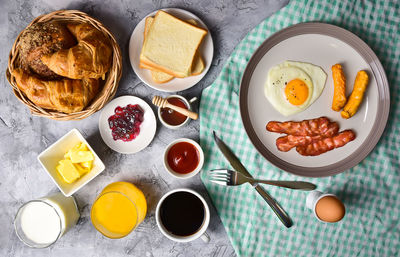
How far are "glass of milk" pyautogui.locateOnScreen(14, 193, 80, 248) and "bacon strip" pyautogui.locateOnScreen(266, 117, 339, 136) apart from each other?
1064 millimetres

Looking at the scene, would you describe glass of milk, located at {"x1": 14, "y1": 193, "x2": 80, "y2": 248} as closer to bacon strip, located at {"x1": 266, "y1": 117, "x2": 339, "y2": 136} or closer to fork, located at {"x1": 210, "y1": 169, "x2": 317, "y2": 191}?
fork, located at {"x1": 210, "y1": 169, "x2": 317, "y2": 191}

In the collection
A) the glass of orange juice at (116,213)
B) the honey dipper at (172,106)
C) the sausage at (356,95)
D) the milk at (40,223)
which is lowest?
the milk at (40,223)

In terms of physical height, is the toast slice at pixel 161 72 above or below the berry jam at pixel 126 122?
above

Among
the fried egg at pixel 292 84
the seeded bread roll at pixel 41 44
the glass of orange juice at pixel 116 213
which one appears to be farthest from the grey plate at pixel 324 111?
the seeded bread roll at pixel 41 44

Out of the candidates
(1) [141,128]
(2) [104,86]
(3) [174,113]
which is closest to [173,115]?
(3) [174,113]

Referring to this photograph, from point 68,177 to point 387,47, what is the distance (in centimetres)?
165

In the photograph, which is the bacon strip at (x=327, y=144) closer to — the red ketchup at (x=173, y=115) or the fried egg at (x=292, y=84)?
the fried egg at (x=292, y=84)

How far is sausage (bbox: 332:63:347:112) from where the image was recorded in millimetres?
1533

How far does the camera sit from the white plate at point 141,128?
1.71 m

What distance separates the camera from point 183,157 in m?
1.65

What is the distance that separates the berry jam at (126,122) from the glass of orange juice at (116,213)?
0.27 m

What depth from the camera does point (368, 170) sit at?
163 cm

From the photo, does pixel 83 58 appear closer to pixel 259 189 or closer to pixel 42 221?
pixel 42 221

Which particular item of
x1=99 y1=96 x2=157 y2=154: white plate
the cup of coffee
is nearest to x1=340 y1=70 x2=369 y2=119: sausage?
the cup of coffee
